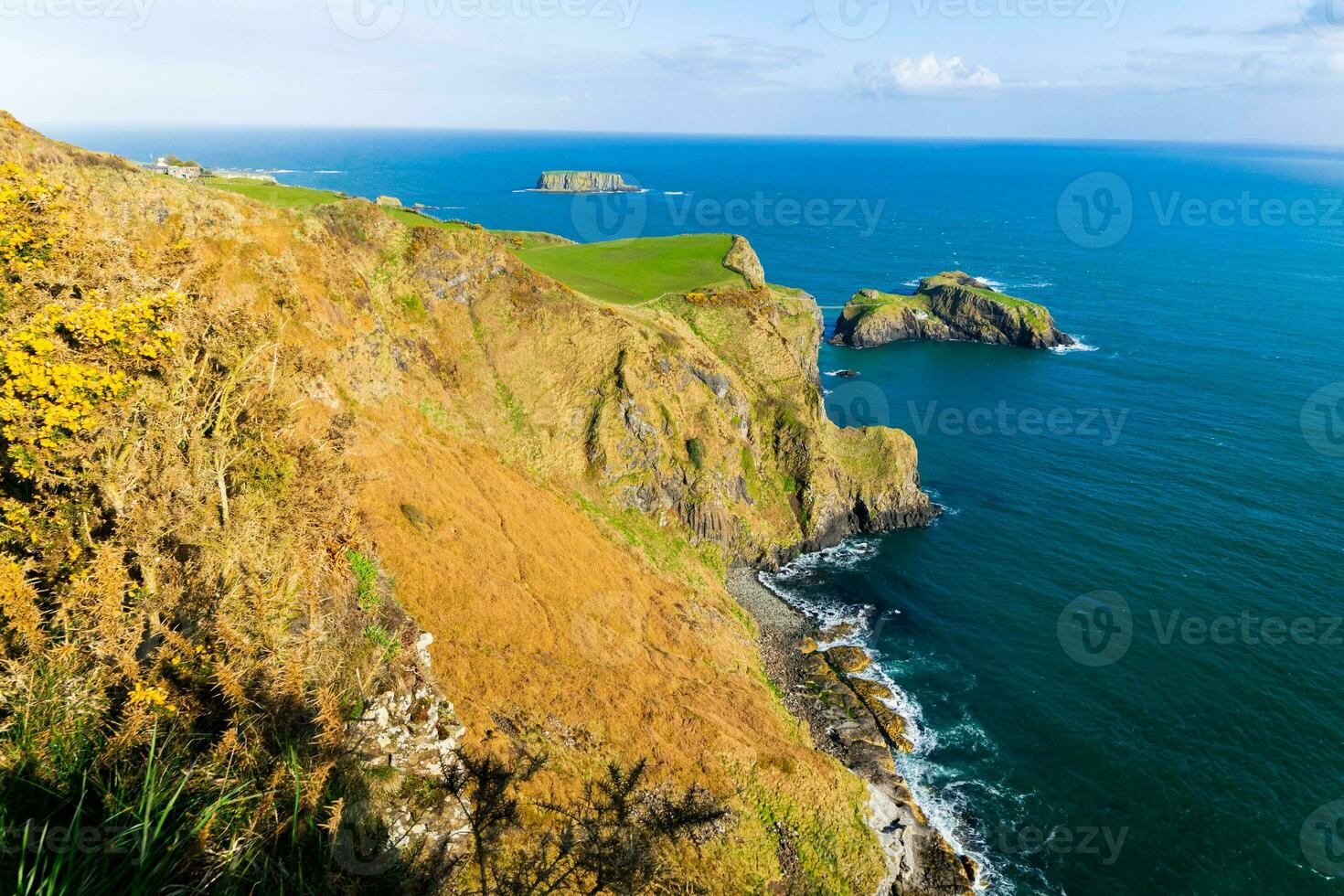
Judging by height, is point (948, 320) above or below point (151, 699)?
above

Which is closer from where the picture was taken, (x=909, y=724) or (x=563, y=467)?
(x=909, y=724)

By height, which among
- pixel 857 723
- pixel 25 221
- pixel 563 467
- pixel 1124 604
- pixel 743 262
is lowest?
pixel 857 723

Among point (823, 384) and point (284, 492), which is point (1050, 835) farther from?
point (823, 384)

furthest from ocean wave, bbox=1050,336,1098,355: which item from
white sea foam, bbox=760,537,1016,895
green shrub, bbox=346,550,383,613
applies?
green shrub, bbox=346,550,383,613

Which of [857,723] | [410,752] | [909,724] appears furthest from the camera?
[909,724]

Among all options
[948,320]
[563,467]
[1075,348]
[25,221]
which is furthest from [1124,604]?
[948,320]

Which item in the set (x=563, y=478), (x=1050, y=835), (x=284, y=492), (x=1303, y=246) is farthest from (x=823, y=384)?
(x=1303, y=246)

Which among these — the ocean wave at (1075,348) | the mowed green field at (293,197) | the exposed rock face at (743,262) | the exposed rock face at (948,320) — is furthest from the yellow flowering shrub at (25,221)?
the ocean wave at (1075,348)

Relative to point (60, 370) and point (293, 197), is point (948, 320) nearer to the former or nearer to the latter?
point (293, 197)
